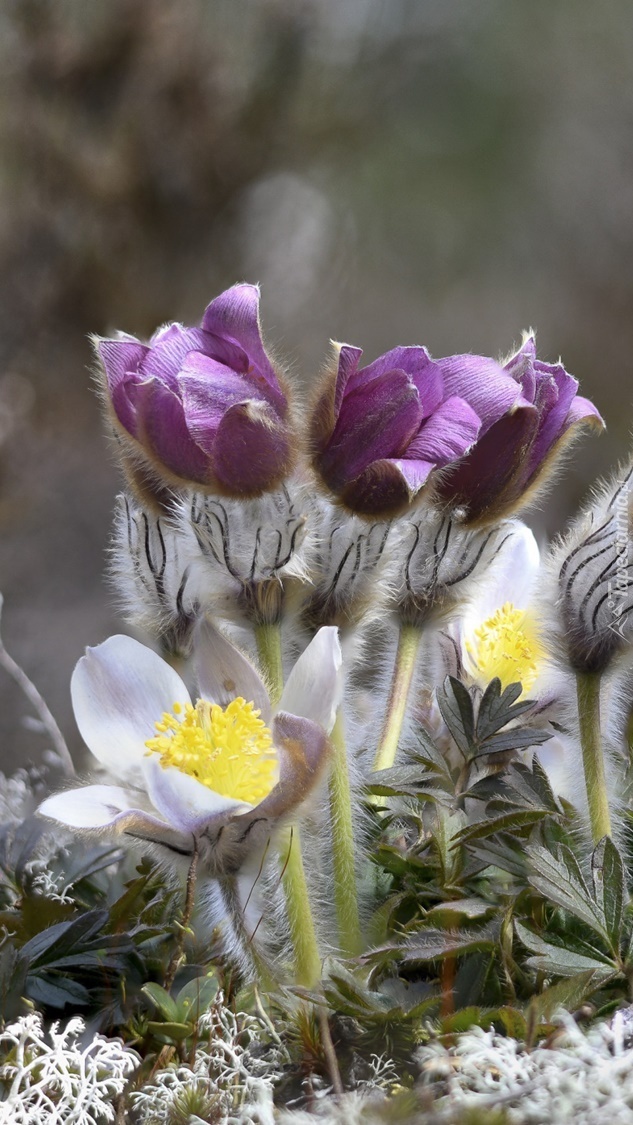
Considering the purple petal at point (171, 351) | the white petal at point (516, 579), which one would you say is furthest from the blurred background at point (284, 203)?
the purple petal at point (171, 351)

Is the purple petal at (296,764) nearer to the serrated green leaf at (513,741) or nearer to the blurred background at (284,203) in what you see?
the serrated green leaf at (513,741)

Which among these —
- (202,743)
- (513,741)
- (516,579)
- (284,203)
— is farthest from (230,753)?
(284,203)

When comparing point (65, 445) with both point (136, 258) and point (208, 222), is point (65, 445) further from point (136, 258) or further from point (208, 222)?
point (208, 222)

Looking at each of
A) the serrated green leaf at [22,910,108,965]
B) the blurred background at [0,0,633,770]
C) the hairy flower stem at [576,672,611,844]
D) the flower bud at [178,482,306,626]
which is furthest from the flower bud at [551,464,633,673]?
the blurred background at [0,0,633,770]

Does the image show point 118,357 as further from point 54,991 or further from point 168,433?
point 54,991

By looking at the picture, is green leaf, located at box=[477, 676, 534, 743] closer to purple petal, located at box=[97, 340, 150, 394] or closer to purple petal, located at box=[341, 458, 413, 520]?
purple petal, located at box=[341, 458, 413, 520]
